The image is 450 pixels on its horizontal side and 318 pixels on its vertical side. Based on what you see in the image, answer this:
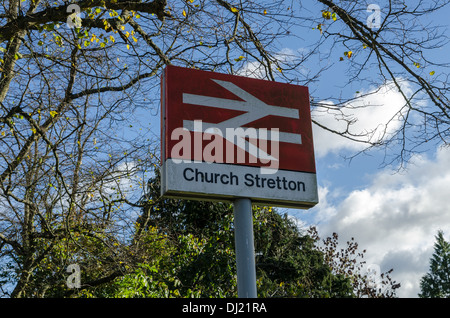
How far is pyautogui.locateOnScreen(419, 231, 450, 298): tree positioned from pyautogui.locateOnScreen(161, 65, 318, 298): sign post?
174ft

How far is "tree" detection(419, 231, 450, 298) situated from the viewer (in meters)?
52.1

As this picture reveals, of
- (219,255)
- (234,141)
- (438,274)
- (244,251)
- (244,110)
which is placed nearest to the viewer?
(244,251)

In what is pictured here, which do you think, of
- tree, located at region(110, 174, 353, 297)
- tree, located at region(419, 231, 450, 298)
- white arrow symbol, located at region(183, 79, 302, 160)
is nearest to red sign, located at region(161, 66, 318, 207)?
white arrow symbol, located at region(183, 79, 302, 160)

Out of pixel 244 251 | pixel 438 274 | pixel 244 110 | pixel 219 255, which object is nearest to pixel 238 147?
pixel 244 110

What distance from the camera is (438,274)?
54.3m

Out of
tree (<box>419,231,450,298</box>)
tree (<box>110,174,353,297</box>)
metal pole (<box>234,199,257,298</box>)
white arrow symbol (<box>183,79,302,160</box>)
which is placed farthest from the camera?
tree (<box>419,231,450,298</box>)

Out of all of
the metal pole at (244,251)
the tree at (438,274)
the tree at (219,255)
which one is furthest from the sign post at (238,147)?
the tree at (438,274)

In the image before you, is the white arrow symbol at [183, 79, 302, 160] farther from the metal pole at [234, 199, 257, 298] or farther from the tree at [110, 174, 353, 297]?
the tree at [110, 174, 353, 297]

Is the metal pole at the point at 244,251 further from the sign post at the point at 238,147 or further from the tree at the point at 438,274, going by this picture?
the tree at the point at 438,274

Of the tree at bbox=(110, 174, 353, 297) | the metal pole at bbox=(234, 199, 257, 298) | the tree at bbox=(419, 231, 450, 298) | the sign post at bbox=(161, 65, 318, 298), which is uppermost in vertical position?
the tree at bbox=(419, 231, 450, 298)

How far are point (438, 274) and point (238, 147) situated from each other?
57.0m

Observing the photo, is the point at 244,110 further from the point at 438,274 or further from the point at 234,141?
the point at 438,274

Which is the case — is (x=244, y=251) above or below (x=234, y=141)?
below
